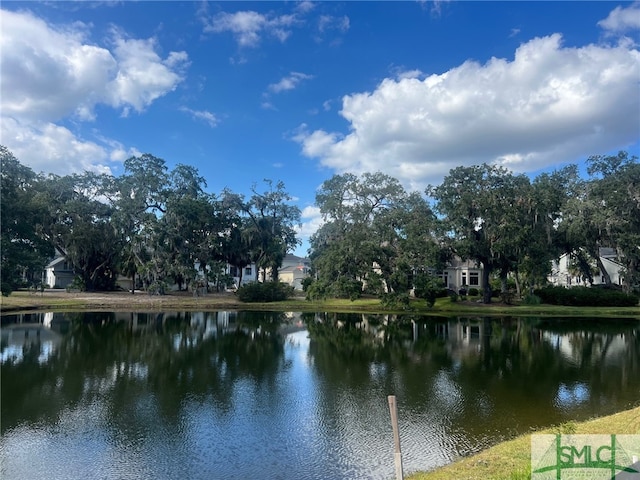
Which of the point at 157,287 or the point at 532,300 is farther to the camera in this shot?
the point at 157,287

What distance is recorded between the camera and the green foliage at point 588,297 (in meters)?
38.0

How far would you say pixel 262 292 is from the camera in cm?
4375

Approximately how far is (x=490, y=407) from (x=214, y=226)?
39798mm

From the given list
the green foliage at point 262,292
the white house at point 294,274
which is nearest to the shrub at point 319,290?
the green foliage at point 262,292

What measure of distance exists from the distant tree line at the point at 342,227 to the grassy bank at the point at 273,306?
6.07 feet

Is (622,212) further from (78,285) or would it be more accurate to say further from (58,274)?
(58,274)

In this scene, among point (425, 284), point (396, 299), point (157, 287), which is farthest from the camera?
point (157, 287)

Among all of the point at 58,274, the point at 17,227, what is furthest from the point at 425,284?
the point at 58,274

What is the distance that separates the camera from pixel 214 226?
4762cm

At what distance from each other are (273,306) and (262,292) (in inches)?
132

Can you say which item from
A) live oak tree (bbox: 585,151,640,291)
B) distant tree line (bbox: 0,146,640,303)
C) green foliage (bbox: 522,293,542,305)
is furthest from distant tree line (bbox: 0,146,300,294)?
live oak tree (bbox: 585,151,640,291)

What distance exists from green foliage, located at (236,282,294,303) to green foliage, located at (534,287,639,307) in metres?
24.7

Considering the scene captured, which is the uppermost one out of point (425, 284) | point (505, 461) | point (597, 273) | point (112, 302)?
point (597, 273)

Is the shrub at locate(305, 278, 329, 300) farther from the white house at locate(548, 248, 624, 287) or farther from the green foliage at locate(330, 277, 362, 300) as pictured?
the white house at locate(548, 248, 624, 287)
